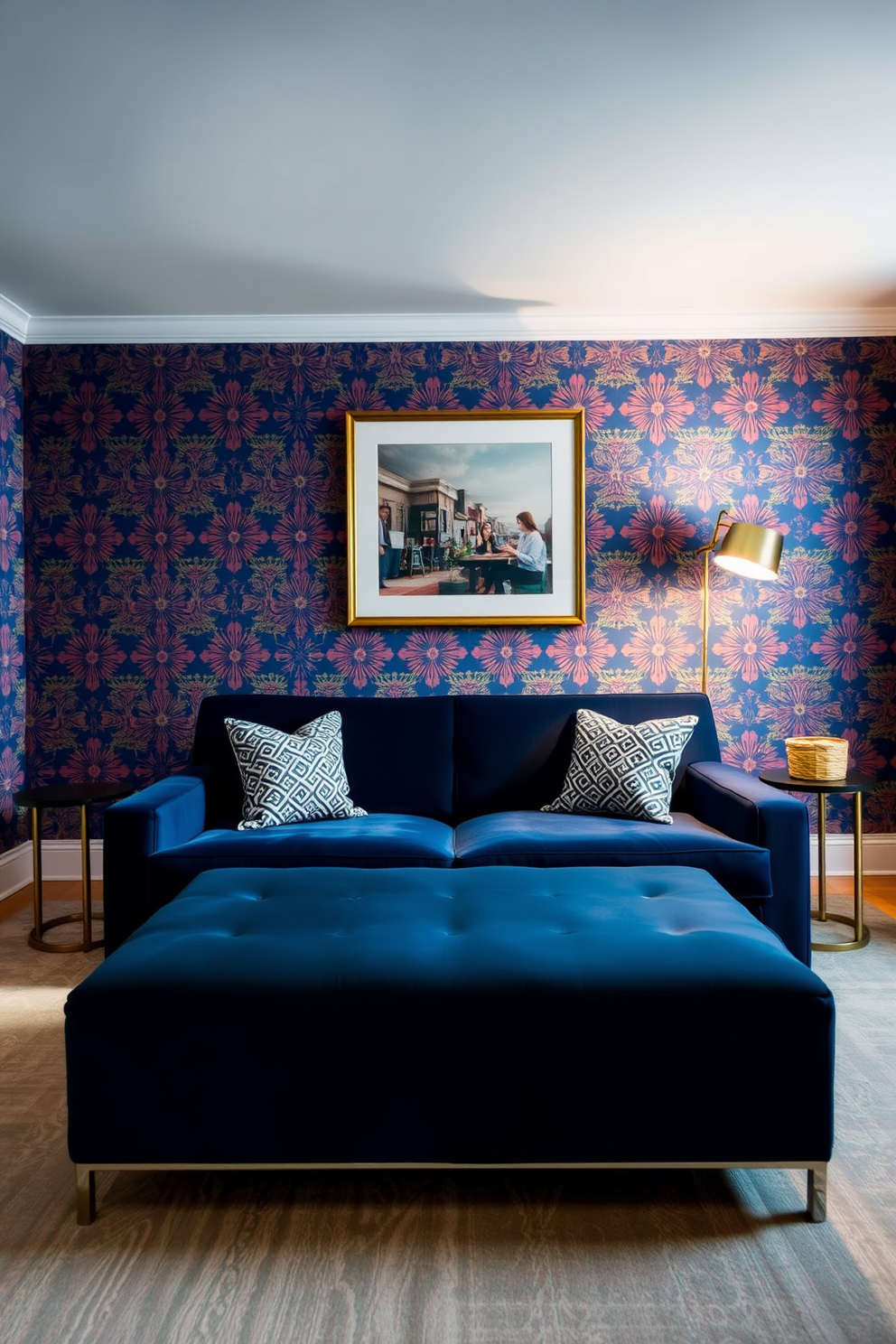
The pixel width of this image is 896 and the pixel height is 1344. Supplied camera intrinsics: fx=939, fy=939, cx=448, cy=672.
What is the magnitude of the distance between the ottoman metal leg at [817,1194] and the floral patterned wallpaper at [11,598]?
11.0 feet

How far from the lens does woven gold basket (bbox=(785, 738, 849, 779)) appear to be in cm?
334

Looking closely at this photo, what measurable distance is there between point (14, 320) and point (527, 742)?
9.25 feet

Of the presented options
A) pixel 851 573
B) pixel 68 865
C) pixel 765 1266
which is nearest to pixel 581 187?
pixel 851 573

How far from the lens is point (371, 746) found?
11.7 ft

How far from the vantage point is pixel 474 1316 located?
1503mm

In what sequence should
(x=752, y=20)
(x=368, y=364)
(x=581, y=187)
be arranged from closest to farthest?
(x=752, y=20) < (x=581, y=187) < (x=368, y=364)

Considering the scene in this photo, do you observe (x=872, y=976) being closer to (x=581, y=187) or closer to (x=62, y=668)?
(x=581, y=187)

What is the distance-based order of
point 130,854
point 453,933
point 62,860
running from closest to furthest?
1. point 453,933
2. point 130,854
3. point 62,860

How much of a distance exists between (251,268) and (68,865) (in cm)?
266

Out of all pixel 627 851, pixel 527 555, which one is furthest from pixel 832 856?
pixel 527 555

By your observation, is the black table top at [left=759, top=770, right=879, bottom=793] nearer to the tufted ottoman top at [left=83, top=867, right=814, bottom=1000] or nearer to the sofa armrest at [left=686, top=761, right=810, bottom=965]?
the sofa armrest at [left=686, top=761, right=810, bottom=965]

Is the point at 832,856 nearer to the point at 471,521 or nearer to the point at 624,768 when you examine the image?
the point at 624,768

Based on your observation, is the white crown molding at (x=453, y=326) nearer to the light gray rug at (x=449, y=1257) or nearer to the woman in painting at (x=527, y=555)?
the woman in painting at (x=527, y=555)

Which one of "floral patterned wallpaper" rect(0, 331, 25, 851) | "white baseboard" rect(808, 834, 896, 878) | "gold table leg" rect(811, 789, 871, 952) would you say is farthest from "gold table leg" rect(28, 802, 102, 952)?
"white baseboard" rect(808, 834, 896, 878)
